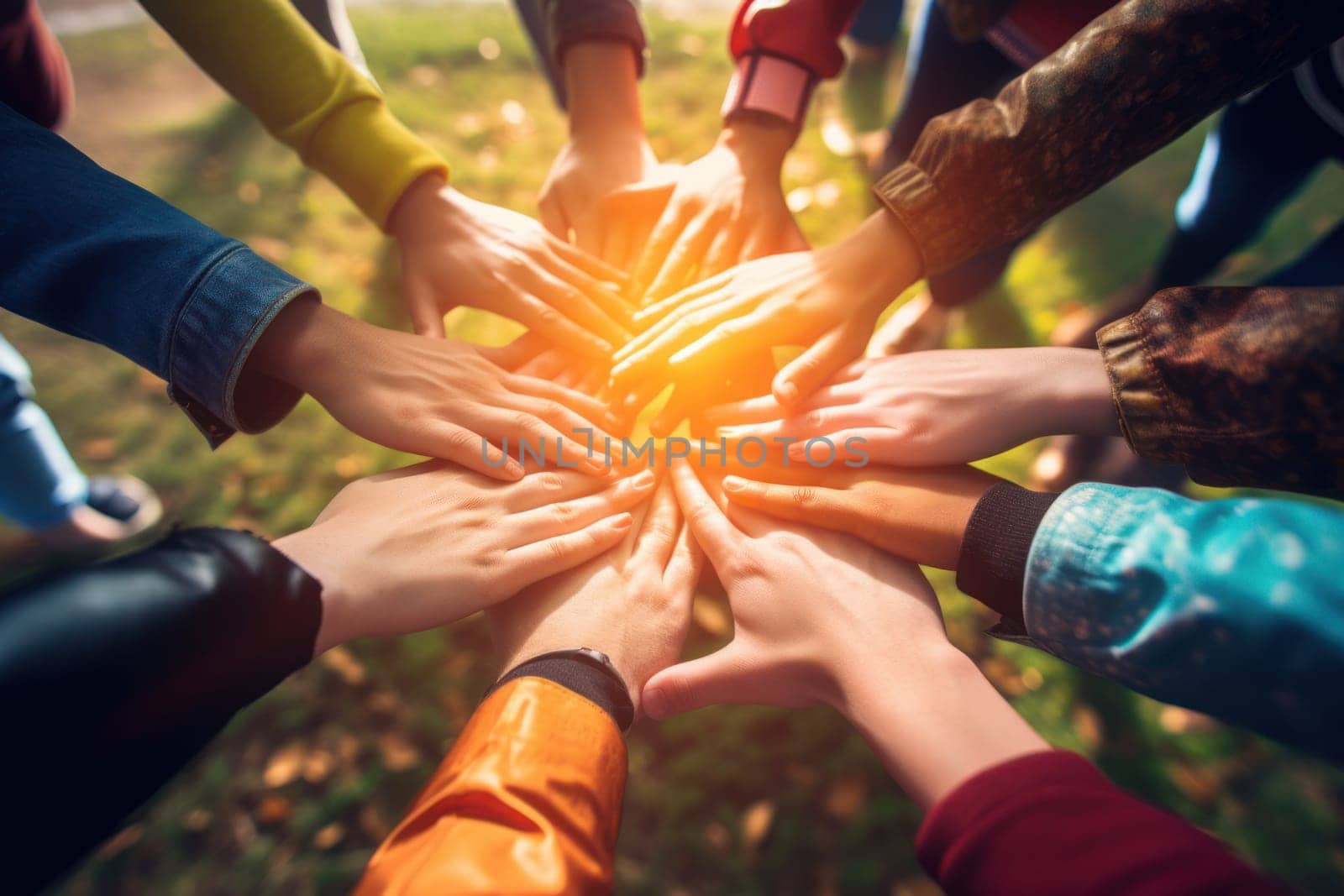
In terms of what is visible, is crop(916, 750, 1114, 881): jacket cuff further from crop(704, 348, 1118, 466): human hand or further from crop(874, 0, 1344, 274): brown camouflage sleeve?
crop(874, 0, 1344, 274): brown camouflage sleeve

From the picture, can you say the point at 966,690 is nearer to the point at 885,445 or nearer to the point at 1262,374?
the point at 885,445

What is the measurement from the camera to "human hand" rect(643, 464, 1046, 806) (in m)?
1.13

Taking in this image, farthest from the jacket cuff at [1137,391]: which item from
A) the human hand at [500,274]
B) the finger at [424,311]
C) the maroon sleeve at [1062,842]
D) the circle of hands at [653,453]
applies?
the finger at [424,311]

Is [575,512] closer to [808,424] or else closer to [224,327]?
[808,424]

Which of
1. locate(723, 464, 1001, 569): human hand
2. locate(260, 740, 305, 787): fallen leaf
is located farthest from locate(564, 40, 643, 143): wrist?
locate(260, 740, 305, 787): fallen leaf

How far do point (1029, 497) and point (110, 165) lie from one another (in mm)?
4359

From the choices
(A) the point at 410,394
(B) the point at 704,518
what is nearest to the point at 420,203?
(A) the point at 410,394

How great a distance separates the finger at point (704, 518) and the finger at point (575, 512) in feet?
0.29

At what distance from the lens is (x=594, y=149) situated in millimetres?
2047

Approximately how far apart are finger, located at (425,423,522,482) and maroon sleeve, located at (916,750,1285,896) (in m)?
1.15

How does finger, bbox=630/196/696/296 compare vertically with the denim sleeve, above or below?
above

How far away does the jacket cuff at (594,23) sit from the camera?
200 cm

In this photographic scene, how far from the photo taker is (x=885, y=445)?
153cm

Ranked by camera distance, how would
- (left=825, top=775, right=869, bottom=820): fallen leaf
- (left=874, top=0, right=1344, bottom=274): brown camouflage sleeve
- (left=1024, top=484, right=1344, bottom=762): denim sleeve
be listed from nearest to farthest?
1. (left=1024, top=484, right=1344, bottom=762): denim sleeve
2. (left=874, top=0, right=1344, bottom=274): brown camouflage sleeve
3. (left=825, top=775, right=869, bottom=820): fallen leaf
